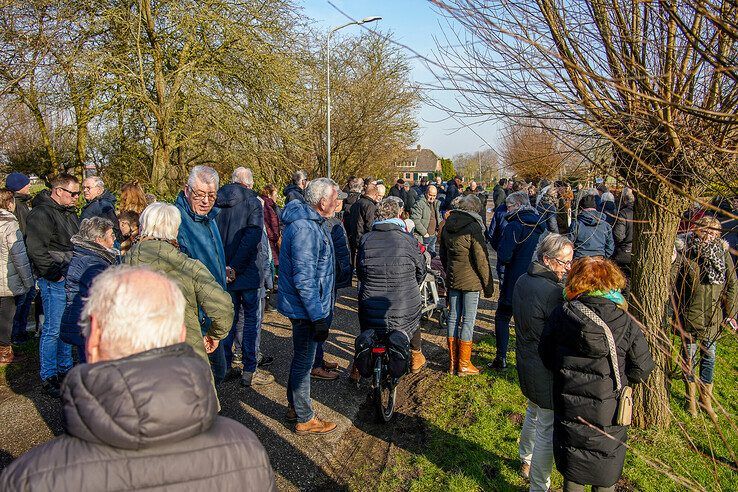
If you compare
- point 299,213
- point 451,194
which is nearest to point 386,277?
point 299,213

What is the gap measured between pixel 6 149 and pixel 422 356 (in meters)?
16.9

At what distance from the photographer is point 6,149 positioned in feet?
53.6

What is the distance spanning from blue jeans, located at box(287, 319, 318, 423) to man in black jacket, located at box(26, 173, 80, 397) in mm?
2514

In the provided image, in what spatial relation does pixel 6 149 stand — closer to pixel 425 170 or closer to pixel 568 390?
pixel 568 390

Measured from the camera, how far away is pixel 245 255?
5004 millimetres

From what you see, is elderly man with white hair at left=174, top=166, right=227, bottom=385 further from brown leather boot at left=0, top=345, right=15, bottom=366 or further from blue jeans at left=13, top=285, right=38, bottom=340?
blue jeans at left=13, top=285, right=38, bottom=340

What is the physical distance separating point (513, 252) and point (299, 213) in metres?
2.57

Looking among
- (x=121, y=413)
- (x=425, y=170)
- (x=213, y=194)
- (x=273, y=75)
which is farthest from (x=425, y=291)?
(x=425, y=170)

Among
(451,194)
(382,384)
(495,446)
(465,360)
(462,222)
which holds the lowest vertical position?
(495,446)

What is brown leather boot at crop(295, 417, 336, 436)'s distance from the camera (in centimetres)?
416

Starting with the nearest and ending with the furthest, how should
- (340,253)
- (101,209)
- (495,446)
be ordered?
(495,446) < (340,253) < (101,209)

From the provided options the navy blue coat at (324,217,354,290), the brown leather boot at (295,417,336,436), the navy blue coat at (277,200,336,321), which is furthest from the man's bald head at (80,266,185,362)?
the navy blue coat at (324,217,354,290)

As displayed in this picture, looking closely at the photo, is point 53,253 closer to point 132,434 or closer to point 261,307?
point 261,307

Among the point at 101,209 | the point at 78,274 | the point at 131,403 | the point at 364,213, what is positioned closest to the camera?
the point at 131,403
